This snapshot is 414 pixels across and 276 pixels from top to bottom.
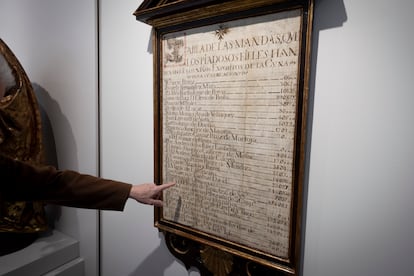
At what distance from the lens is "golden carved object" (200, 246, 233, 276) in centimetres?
80

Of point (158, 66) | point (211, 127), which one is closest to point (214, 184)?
point (211, 127)

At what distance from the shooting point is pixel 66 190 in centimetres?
82

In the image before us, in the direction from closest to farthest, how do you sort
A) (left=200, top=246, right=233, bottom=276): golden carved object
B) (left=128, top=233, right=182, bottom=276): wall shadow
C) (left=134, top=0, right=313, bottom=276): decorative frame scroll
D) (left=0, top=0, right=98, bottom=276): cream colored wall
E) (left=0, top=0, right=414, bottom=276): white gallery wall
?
(left=0, top=0, right=414, bottom=276): white gallery wall → (left=134, top=0, right=313, bottom=276): decorative frame scroll → (left=200, top=246, right=233, bottom=276): golden carved object → (left=128, top=233, right=182, bottom=276): wall shadow → (left=0, top=0, right=98, bottom=276): cream colored wall

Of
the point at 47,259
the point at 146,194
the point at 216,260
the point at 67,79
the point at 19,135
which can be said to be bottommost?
the point at 47,259

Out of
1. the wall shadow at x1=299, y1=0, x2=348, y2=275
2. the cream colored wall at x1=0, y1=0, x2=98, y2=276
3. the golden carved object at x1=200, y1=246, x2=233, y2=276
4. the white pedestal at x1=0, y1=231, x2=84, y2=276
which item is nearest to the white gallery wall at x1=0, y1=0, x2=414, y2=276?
the wall shadow at x1=299, y1=0, x2=348, y2=275

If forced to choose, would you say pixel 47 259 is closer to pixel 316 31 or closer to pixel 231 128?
pixel 231 128

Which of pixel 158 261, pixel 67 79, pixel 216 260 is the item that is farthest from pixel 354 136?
pixel 67 79

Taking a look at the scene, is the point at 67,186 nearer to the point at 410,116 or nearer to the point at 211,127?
the point at 211,127

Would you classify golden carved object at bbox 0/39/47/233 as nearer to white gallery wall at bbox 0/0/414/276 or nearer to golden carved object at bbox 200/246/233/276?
white gallery wall at bbox 0/0/414/276

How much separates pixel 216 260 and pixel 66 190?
53 centimetres

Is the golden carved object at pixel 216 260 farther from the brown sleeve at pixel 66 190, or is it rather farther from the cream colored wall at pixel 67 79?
the cream colored wall at pixel 67 79

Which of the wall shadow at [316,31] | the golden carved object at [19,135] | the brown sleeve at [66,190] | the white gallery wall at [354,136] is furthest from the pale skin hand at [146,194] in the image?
the golden carved object at [19,135]

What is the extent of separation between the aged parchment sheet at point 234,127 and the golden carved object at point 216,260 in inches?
2.7

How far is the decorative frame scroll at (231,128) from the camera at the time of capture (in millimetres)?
651
